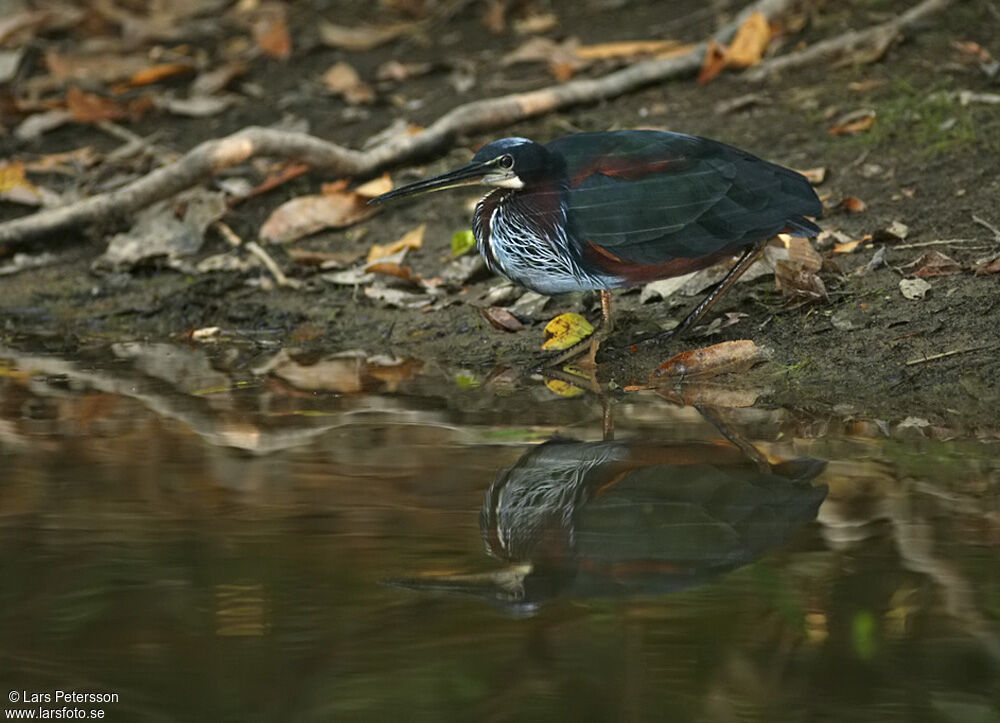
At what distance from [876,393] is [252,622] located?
6.56 ft

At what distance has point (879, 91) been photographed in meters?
5.97

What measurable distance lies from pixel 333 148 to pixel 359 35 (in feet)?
7.40

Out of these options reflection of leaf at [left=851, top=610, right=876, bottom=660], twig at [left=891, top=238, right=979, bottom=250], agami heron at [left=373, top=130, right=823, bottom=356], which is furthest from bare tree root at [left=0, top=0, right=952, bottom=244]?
reflection of leaf at [left=851, top=610, right=876, bottom=660]

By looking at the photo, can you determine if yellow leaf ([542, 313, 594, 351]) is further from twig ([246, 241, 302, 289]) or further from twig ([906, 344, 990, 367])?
twig ([246, 241, 302, 289])

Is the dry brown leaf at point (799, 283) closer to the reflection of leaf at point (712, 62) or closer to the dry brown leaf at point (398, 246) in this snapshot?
the dry brown leaf at point (398, 246)

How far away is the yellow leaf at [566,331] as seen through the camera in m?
4.17

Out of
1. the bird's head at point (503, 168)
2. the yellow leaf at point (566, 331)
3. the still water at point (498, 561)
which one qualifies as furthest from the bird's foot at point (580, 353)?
the bird's head at point (503, 168)

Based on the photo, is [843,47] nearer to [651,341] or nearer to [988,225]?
[988,225]

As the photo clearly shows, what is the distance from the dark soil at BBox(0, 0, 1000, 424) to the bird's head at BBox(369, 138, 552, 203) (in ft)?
1.97

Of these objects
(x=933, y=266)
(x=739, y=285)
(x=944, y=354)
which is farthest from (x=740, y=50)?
(x=944, y=354)

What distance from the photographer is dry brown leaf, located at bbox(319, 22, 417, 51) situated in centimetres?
788

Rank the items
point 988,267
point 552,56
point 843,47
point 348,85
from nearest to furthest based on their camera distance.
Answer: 1. point 988,267
2. point 843,47
3. point 552,56
4. point 348,85

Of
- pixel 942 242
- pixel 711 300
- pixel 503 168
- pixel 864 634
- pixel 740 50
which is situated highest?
pixel 503 168

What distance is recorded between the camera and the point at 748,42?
21.4ft
